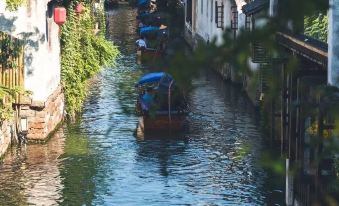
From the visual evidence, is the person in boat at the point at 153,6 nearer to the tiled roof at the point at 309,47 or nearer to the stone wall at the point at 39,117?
the stone wall at the point at 39,117

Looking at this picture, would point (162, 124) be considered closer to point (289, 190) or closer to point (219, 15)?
point (289, 190)

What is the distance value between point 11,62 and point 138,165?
4.85 m

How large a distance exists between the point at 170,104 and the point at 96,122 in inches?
122

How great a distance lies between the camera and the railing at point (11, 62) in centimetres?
2583

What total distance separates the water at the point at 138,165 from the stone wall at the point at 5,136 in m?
0.31

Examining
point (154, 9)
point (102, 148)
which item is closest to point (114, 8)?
point (154, 9)

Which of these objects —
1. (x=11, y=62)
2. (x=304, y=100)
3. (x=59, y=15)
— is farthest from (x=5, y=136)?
(x=304, y=100)

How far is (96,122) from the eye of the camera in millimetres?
31922

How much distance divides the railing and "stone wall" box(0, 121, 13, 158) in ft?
3.24

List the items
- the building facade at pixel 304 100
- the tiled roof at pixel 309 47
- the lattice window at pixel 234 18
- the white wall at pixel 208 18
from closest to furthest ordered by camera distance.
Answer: the building facade at pixel 304 100, the tiled roof at pixel 309 47, the lattice window at pixel 234 18, the white wall at pixel 208 18

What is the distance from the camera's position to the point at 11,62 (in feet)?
85.9

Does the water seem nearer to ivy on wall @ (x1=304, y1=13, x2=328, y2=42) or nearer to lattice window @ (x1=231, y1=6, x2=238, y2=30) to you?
ivy on wall @ (x1=304, y1=13, x2=328, y2=42)

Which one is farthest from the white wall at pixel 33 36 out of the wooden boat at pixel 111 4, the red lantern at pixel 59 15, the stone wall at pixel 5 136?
the wooden boat at pixel 111 4

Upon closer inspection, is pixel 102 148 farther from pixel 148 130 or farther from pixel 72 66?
pixel 72 66
